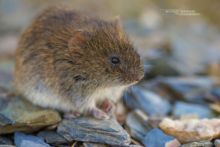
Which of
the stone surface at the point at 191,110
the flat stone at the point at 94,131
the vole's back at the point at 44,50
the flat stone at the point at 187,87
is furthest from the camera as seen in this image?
the flat stone at the point at 187,87

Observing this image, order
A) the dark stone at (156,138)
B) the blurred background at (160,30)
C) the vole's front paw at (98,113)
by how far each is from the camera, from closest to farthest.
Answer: the dark stone at (156,138) → the vole's front paw at (98,113) → the blurred background at (160,30)

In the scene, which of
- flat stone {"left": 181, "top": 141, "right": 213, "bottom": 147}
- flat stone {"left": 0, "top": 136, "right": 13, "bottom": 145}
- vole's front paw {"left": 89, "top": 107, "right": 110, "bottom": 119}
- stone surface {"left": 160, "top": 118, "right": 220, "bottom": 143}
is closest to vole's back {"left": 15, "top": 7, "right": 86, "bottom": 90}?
vole's front paw {"left": 89, "top": 107, "right": 110, "bottom": 119}

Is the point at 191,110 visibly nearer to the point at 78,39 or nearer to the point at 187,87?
the point at 187,87

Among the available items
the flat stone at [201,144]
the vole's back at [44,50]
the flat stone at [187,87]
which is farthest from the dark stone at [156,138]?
the flat stone at [187,87]

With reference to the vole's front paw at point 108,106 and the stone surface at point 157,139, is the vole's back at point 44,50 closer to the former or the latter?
the vole's front paw at point 108,106

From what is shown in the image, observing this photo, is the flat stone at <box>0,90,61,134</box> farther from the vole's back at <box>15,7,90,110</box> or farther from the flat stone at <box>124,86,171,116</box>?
the flat stone at <box>124,86,171,116</box>

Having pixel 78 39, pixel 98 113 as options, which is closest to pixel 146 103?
pixel 98 113
